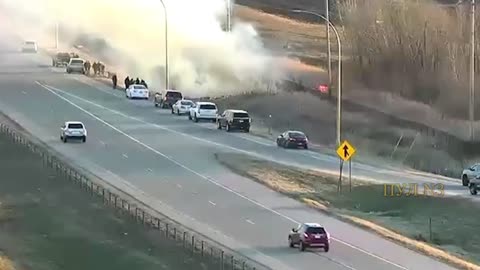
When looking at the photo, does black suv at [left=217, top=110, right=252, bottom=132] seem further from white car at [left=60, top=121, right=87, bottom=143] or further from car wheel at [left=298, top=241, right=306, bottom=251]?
car wheel at [left=298, top=241, right=306, bottom=251]

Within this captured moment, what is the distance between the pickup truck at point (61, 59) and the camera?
118m

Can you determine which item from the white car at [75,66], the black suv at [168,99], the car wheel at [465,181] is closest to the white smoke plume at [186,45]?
the white car at [75,66]

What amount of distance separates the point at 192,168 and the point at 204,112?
21.5 metres

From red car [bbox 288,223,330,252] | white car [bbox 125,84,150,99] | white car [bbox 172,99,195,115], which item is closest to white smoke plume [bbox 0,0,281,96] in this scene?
white car [bbox 125,84,150,99]

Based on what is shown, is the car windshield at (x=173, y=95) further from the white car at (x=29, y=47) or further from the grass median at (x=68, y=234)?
the white car at (x=29, y=47)

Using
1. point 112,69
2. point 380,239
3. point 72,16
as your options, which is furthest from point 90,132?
point 72,16

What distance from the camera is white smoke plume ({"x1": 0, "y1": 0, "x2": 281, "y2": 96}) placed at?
357 feet

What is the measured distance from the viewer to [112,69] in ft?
402

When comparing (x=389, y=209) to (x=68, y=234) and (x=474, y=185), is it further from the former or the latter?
(x=68, y=234)

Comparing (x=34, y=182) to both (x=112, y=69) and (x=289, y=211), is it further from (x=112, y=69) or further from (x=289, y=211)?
(x=112, y=69)

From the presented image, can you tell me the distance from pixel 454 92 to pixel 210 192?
45150 millimetres

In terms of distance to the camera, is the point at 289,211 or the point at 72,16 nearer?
the point at 289,211

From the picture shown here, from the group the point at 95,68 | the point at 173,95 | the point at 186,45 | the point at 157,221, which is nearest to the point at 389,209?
the point at 157,221

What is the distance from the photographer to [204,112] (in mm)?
81750
